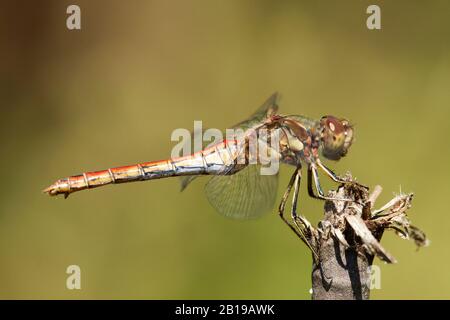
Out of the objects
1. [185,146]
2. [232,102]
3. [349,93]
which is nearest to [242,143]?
[185,146]

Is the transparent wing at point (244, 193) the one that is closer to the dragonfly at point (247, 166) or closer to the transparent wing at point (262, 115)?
the dragonfly at point (247, 166)

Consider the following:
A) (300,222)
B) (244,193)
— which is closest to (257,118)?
(244,193)

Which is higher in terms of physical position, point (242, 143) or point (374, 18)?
point (374, 18)

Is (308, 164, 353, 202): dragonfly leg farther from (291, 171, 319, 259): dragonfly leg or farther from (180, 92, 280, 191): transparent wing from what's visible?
(180, 92, 280, 191): transparent wing

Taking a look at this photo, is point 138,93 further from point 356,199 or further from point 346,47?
point 356,199

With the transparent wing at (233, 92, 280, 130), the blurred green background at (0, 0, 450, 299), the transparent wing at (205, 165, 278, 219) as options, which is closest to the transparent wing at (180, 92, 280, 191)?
the transparent wing at (233, 92, 280, 130)

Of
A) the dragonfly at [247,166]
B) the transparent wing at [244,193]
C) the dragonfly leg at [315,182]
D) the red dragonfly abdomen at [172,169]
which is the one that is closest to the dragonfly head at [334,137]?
the dragonfly at [247,166]
